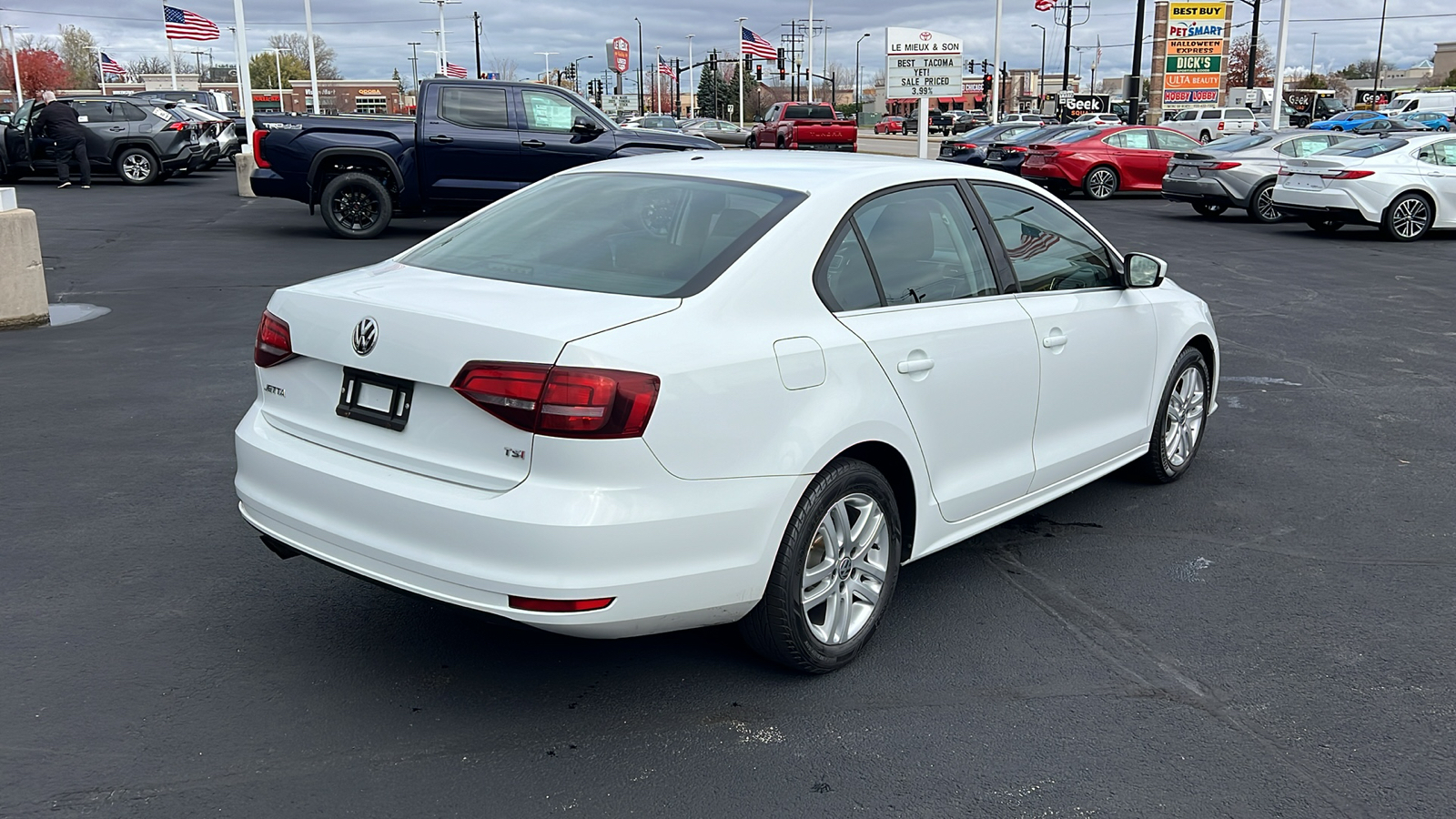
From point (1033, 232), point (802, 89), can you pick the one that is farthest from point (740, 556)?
point (802, 89)

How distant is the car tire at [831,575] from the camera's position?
142 inches

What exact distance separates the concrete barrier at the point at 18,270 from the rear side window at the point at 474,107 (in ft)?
23.0

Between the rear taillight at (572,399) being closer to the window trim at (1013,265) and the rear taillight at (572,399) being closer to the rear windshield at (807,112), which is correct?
the window trim at (1013,265)

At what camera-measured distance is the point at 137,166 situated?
25.9 meters

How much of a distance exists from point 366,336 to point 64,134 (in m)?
24.7

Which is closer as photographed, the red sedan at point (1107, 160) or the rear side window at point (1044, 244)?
the rear side window at point (1044, 244)

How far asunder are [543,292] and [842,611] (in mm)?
1393

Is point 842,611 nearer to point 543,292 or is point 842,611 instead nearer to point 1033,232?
point 543,292

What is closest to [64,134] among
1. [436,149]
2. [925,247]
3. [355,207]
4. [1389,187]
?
[355,207]

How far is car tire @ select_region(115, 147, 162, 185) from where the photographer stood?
25.7 metres

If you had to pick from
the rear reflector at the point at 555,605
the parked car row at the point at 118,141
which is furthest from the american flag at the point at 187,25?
the rear reflector at the point at 555,605

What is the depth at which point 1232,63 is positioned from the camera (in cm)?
10912

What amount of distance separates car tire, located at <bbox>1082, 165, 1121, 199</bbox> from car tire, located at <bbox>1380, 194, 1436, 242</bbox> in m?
7.49

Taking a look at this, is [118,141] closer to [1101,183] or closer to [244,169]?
[244,169]
